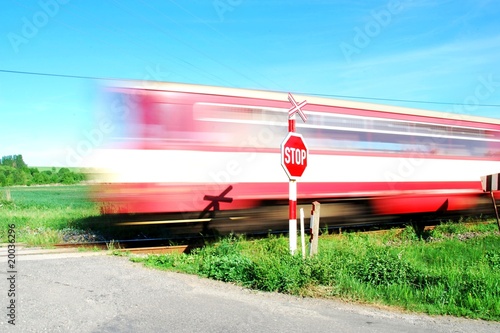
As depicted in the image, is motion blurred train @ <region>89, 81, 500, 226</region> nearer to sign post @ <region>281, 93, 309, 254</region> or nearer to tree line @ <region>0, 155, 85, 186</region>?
sign post @ <region>281, 93, 309, 254</region>

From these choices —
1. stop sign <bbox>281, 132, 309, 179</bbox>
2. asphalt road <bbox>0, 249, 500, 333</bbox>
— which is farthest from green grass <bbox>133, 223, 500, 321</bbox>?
stop sign <bbox>281, 132, 309, 179</bbox>

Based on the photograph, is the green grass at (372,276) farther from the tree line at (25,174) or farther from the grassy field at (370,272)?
the tree line at (25,174)

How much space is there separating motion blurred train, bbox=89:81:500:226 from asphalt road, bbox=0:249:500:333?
8.28 feet

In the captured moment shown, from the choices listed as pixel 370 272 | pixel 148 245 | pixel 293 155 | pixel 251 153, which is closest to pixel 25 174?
pixel 148 245

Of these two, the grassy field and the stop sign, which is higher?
the stop sign

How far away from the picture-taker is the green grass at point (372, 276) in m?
5.09

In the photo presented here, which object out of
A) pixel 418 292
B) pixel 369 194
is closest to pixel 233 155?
pixel 369 194

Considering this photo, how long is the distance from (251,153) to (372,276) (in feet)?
13.2

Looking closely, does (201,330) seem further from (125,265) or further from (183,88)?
(183,88)

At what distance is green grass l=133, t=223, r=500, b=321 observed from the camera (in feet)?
16.7

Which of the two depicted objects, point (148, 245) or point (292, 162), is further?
point (148, 245)

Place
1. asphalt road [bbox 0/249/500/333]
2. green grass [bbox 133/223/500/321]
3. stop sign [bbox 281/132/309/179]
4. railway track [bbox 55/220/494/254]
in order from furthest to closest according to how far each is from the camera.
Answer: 1. railway track [bbox 55/220/494/254]
2. stop sign [bbox 281/132/309/179]
3. green grass [bbox 133/223/500/321]
4. asphalt road [bbox 0/249/500/333]

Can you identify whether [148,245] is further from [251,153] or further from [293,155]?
[293,155]

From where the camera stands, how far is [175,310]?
15.3ft
